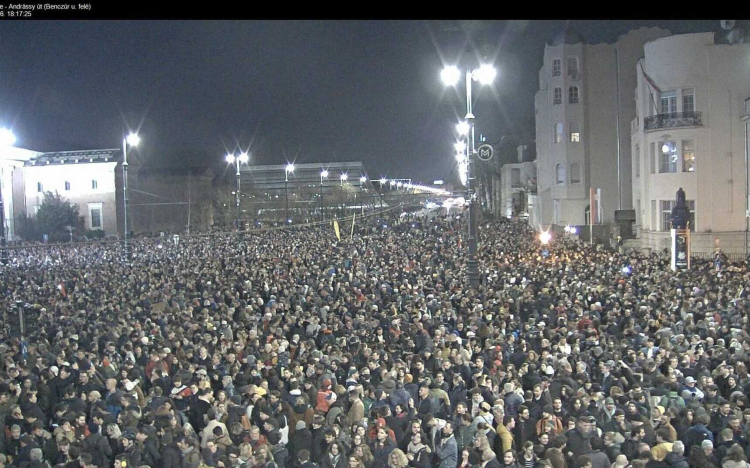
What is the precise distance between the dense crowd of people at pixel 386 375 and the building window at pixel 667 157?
11050 millimetres

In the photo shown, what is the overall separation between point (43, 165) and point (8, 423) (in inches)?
1980

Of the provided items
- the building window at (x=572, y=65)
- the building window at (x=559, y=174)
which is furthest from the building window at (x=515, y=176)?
the building window at (x=572, y=65)

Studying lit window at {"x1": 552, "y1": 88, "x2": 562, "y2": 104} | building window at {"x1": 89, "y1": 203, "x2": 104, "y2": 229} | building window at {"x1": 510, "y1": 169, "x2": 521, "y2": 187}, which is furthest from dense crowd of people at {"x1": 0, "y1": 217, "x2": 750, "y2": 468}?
building window at {"x1": 510, "y1": 169, "x2": 521, "y2": 187}

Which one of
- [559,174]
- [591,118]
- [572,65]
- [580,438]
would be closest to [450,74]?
[580,438]

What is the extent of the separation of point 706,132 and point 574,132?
34.2 ft

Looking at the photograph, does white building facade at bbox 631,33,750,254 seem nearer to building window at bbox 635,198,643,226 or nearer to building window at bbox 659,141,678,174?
building window at bbox 659,141,678,174

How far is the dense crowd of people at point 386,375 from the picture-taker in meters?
6.50

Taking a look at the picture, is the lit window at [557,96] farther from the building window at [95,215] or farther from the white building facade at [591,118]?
the building window at [95,215]

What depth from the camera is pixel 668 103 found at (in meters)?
26.7

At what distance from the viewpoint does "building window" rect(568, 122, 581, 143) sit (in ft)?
117

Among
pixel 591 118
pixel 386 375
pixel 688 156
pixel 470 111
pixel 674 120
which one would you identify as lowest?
pixel 386 375

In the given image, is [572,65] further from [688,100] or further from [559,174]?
[688,100]

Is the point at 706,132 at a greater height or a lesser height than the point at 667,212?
greater

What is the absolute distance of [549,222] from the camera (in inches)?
1581
